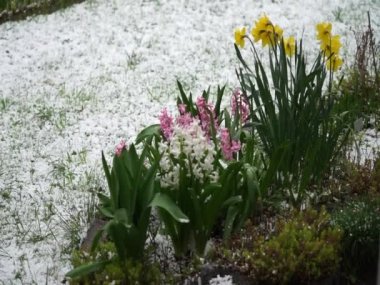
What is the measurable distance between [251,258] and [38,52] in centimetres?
420

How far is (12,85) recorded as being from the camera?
5523 millimetres

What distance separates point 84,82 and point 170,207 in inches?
124

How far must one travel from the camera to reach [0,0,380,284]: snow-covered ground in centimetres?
363

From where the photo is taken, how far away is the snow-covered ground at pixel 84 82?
3631 mm

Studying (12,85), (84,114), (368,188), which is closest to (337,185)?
(368,188)

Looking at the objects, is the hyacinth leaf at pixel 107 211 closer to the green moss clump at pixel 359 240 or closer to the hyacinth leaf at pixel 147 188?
Answer: the hyacinth leaf at pixel 147 188

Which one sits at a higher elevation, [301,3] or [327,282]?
[301,3]

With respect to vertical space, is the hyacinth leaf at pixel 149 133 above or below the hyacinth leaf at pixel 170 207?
above

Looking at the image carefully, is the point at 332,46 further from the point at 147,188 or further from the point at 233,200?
the point at 147,188

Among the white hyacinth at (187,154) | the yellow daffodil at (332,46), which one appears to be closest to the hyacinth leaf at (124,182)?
the white hyacinth at (187,154)

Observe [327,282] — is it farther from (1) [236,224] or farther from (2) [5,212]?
(2) [5,212]

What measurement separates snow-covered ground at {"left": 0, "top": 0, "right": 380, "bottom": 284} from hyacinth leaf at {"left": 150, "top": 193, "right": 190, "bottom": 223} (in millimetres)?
863

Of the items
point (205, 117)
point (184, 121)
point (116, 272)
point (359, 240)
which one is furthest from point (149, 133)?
point (359, 240)

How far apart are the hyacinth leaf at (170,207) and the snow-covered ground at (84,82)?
86 cm
